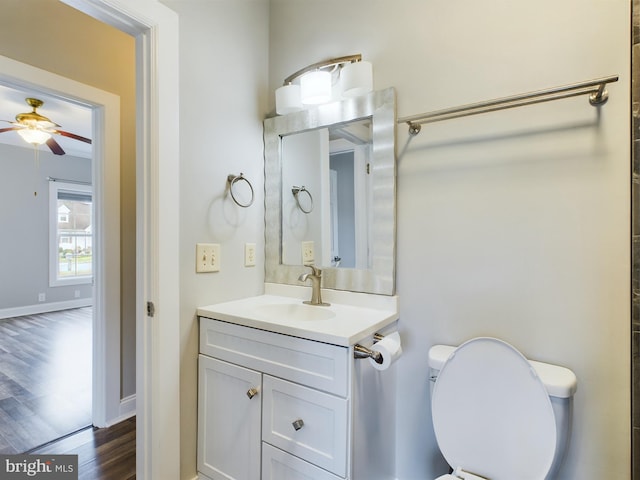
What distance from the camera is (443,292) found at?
133 centimetres

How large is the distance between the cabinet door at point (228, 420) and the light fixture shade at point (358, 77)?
4.22 feet

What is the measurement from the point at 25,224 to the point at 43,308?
1.28 meters

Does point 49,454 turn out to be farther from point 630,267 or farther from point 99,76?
point 630,267

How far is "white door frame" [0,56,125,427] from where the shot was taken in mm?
1975

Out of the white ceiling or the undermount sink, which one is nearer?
the undermount sink

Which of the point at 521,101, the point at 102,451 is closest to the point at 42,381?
the point at 102,451

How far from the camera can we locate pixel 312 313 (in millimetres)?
1497

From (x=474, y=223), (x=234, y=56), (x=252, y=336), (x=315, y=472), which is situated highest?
(x=234, y=56)

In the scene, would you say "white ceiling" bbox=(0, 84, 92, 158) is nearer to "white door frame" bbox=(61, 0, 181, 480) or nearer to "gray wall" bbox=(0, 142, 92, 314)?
"gray wall" bbox=(0, 142, 92, 314)

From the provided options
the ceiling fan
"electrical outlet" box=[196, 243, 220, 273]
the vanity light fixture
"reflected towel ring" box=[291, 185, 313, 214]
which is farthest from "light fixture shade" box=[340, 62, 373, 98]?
the ceiling fan

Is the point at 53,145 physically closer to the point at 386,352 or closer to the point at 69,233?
the point at 69,233

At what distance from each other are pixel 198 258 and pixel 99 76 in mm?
1518

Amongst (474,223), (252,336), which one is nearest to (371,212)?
(474,223)

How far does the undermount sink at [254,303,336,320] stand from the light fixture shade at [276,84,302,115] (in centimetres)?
99
